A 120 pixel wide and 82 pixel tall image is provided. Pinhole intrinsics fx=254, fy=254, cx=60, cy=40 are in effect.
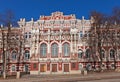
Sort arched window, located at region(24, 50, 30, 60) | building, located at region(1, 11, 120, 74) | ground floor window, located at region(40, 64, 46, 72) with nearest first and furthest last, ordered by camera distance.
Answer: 1. building, located at region(1, 11, 120, 74)
2. ground floor window, located at region(40, 64, 46, 72)
3. arched window, located at region(24, 50, 30, 60)

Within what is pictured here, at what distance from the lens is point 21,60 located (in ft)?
231

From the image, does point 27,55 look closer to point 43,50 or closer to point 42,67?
point 43,50

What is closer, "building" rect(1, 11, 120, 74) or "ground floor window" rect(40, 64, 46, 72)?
"building" rect(1, 11, 120, 74)

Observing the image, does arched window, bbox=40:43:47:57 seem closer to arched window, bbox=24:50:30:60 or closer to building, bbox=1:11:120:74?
building, bbox=1:11:120:74

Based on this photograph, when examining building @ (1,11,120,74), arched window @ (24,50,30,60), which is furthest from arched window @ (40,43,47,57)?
arched window @ (24,50,30,60)

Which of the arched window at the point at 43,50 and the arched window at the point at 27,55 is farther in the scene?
the arched window at the point at 27,55

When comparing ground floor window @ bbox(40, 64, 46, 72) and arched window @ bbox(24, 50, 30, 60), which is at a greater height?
arched window @ bbox(24, 50, 30, 60)

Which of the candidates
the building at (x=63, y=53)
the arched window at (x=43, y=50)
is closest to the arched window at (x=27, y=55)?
the building at (x=63, y=53)

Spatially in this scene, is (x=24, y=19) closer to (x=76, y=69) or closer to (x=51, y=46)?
(x=51, y=46)

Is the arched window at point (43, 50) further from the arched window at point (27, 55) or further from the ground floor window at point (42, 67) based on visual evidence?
the arched window at point (27, 55)

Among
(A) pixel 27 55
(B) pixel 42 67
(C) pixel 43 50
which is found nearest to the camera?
(B) pixel 42 67

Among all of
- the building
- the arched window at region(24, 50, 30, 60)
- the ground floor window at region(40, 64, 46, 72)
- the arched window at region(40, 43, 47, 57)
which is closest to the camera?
the building

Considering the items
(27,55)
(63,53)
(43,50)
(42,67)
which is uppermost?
(43,50)

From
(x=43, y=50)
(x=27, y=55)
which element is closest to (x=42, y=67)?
(x=43, y=50)
